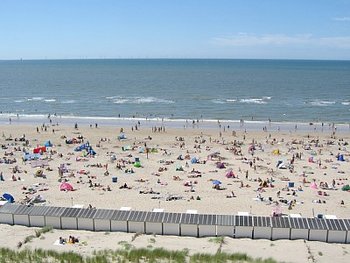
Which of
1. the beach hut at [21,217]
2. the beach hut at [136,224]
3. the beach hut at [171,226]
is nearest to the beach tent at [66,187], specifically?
the beach hut at [21,217]

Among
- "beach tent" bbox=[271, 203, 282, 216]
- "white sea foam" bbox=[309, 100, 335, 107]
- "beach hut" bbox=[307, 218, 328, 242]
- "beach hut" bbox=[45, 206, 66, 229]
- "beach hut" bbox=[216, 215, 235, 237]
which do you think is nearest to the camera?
"beach hut" bbox=[307, 218, 328, 242]

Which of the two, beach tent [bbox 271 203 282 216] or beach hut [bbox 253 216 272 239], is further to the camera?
beach tent [bbox 271 203 282 216]

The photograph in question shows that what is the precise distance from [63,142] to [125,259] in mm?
26751

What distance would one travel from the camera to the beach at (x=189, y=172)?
23.6 meters

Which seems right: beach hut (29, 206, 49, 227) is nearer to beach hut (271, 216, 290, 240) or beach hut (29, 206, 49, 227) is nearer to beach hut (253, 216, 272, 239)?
beach hut (253, 216, 272, 239)

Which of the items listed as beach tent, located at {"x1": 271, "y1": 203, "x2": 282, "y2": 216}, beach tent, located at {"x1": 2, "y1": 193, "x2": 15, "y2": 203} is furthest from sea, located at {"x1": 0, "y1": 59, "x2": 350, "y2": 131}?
beach tent, located at {"x1": 2, "y1": 193, "x2": 15, "y2": 203}

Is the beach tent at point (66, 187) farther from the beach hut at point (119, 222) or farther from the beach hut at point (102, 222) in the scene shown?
the beach hut at point (119, 222)

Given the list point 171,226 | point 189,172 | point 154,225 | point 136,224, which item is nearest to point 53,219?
point 136,224

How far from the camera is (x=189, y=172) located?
3047cm

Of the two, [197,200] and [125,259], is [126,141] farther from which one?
[125,259]

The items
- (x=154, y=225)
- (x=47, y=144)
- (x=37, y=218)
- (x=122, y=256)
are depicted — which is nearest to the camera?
(x=122, y=256)

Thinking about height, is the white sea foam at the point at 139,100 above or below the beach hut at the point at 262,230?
above

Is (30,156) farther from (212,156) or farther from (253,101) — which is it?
(253,101)

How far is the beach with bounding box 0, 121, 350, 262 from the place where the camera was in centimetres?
2362
